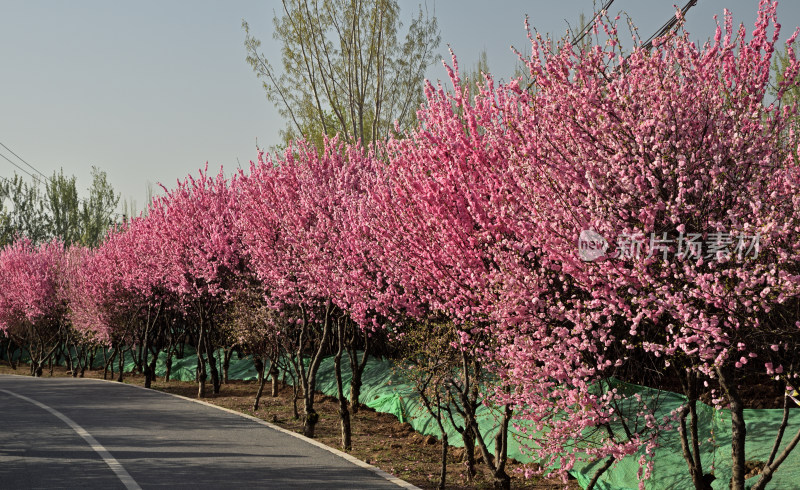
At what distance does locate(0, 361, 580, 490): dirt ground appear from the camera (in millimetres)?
10367

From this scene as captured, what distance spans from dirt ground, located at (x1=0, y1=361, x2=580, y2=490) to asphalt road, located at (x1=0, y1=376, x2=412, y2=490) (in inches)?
29.7

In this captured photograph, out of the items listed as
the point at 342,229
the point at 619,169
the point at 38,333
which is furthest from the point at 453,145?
the point at 38,333

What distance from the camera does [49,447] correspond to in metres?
11.6

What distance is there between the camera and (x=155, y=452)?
1130 cm

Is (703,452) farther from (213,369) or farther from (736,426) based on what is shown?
(213,369)

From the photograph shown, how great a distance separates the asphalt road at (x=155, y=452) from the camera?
364 inches

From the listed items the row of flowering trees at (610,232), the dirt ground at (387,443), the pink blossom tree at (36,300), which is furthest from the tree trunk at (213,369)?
the row of flowering trees at (610,232)

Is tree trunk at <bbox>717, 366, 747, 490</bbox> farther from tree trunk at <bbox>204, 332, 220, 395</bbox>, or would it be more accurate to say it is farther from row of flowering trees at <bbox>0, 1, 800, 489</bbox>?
tree trunk at <bbox>204, 332, 220, 395</bbox>

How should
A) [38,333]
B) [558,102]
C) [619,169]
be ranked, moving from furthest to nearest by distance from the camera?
[38,333] → [558,102] → [619,169]

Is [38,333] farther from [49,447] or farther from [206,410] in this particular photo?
[49,447]

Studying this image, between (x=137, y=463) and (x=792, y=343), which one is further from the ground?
(x=792, y=343)

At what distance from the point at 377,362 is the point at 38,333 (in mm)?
22607

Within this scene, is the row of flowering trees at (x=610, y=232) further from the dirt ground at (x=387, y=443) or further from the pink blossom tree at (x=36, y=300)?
the pink blossom tree at (x=36, y=300)

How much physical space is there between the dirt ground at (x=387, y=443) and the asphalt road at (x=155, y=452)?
75 cm
